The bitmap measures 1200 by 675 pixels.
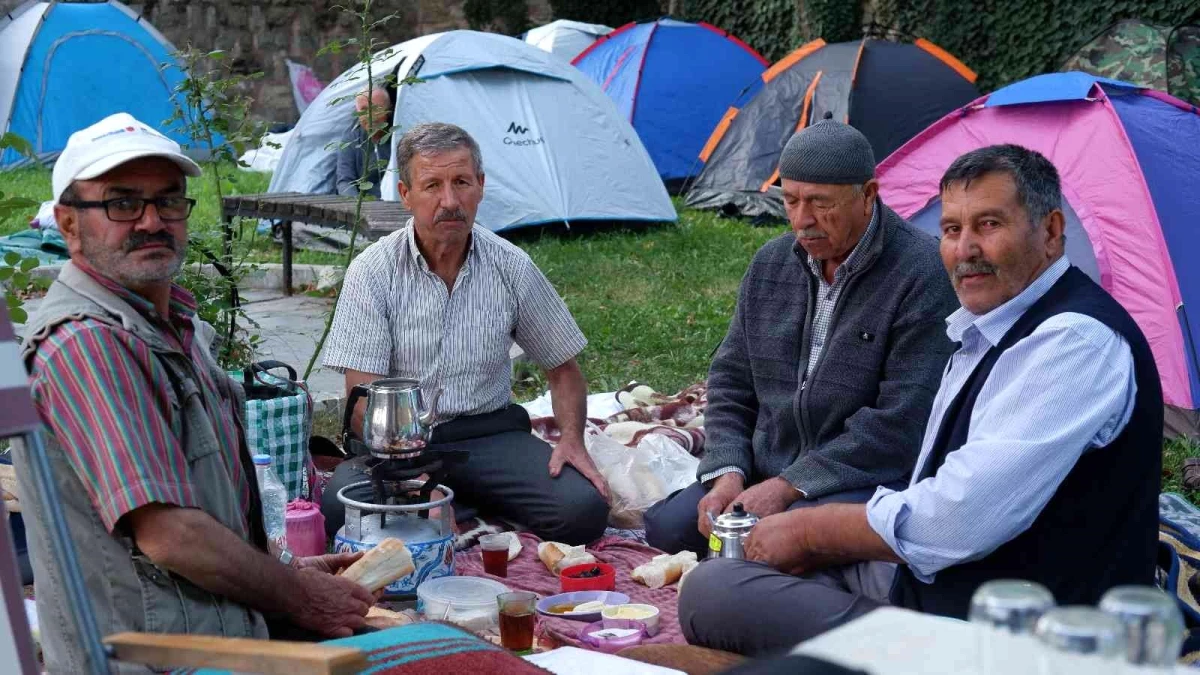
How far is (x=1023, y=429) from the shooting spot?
2.31 metres

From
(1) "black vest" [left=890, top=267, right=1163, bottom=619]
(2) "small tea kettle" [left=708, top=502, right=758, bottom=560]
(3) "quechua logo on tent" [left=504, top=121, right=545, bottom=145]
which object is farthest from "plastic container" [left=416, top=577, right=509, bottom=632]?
(3) "quechua logo on tent" [left=504, top=121, right=545, bottom=145]

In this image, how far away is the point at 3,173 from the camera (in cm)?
1137

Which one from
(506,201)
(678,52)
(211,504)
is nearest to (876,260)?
(211,504)

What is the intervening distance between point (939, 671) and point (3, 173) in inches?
458

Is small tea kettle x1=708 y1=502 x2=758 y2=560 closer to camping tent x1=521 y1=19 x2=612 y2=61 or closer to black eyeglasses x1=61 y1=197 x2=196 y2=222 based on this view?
black eyeglasses x1=61 y1=197 x2=196 y2=222

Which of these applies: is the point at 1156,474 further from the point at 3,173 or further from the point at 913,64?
the point at 3,173

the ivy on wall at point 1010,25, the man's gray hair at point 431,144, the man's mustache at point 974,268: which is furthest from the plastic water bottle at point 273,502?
the ivy on wall at point 1010,25

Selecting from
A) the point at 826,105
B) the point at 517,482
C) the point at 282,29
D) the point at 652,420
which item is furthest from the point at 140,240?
the point at 282,29

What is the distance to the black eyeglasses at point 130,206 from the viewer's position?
229cm

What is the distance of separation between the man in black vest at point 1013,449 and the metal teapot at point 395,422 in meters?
1.03

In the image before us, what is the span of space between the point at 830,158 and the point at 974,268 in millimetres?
947

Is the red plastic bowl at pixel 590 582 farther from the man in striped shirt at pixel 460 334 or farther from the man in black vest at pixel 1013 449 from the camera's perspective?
the man in black vest at pixel 1013 449

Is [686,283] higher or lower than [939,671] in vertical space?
lower

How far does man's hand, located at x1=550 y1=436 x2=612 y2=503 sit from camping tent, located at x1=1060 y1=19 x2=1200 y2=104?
703cm
